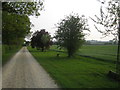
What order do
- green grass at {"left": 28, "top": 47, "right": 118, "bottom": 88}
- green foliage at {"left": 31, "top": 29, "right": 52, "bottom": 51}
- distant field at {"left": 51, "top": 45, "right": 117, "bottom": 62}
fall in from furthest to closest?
1. green foliage at {"left": 31, "top": 29, "right": 52, "bottom": 51}
2. distant field at {"left": 51, "top": 45, "right": 117, "bottom": 62}
3. green grass at {"left": 28, "top": 47, "right": 118, "bottom": 88}

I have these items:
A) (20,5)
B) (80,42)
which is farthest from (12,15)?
(80,42)

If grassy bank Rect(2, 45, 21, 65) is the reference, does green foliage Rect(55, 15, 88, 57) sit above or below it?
above

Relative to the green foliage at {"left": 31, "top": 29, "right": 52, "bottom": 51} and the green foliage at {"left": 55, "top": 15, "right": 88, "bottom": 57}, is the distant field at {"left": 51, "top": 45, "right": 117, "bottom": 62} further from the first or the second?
the green foliage at {"left": 31, "top": 29, "right": 52, "bottom": 51}

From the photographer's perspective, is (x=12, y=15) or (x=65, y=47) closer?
(x=12, y=15)

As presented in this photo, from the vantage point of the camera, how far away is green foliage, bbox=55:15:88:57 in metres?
29.2

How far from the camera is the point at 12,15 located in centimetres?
2138

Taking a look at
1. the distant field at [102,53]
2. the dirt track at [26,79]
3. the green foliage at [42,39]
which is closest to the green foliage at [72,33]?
the distant field at [102,53]

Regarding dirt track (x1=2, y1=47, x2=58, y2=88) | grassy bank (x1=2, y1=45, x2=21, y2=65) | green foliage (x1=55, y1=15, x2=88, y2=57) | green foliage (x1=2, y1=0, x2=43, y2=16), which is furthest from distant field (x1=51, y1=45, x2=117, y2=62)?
grassy bank (x1=2, y1=45, x2=21, y2=65)

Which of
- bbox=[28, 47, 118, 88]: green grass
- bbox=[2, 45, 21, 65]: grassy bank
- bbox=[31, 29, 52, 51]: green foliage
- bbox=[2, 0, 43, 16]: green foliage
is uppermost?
bbox=[2, 0, 43, 16]: green foliage

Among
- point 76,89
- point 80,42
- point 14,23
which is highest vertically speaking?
point 14,23

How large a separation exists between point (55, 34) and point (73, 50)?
4528mm

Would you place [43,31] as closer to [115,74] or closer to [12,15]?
[12,15]

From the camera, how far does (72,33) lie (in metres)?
29.1

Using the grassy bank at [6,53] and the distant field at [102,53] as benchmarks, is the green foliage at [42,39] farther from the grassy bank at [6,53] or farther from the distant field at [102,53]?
the distant field at [102,53]
